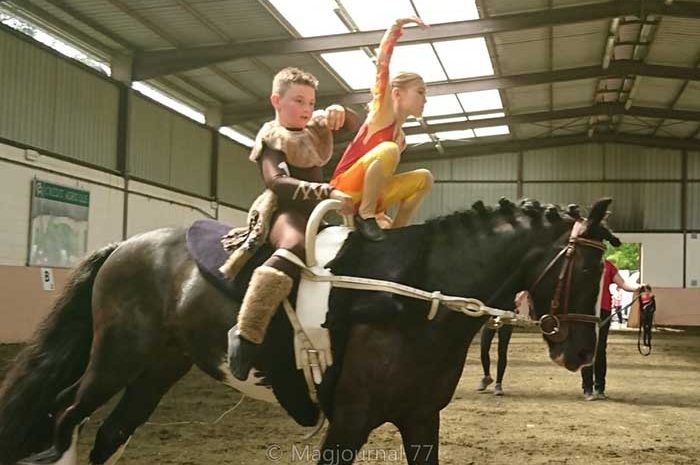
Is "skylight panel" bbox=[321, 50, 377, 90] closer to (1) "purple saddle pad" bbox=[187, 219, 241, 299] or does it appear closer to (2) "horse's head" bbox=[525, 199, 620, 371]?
(1) "purple saddle pad" bbox=[187, 219, 241, 299]

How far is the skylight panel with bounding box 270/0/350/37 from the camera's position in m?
13.2

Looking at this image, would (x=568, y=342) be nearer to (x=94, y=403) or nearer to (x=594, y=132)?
(x=94, y=403)

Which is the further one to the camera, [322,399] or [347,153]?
[347,153]

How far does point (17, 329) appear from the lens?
12.6 m

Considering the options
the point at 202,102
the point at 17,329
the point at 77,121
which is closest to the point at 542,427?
the point at 17,329

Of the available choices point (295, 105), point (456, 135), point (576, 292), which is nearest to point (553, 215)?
point (576, 292)

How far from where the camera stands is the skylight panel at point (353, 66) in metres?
15.9

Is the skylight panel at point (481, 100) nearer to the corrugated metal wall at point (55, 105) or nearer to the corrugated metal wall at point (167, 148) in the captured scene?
the corrugated metal wall at point (167, 148)

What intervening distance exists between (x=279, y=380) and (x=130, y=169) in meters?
14.2

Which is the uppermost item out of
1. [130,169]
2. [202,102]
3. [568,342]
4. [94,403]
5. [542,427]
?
[202,102]

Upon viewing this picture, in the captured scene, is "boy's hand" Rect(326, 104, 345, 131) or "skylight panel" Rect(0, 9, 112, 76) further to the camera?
"skylight panel" Rect(0, 9, 112, 76)

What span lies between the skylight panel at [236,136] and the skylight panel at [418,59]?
6158 mm

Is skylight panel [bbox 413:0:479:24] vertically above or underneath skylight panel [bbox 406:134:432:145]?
above

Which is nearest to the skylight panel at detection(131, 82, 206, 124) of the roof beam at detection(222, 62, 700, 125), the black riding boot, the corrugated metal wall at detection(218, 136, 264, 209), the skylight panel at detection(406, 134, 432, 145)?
the roof beam at detection(222, 62, 700, 125)
